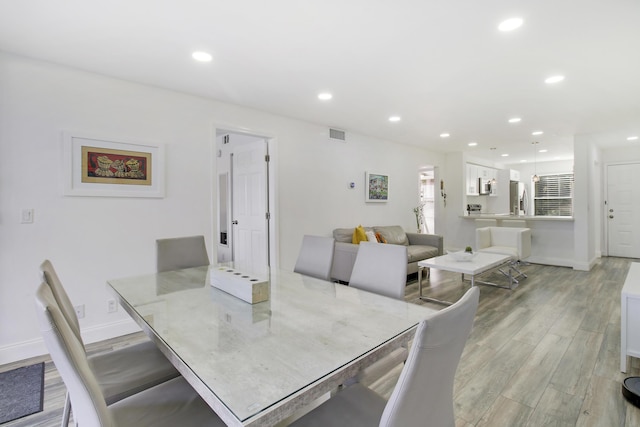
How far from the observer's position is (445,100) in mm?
3670

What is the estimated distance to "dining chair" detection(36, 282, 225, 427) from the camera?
81cm

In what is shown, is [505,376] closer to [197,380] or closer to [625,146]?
[197,380]

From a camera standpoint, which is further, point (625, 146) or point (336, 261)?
point (625, 146)

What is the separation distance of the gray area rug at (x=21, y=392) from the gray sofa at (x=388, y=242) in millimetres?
2508

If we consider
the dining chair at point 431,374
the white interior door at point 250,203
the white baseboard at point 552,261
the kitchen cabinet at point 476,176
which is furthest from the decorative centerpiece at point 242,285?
the kitchen cabinet at point 476,176

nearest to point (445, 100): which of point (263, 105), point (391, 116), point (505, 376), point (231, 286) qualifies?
point (391, 116)

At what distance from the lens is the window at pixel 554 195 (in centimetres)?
914

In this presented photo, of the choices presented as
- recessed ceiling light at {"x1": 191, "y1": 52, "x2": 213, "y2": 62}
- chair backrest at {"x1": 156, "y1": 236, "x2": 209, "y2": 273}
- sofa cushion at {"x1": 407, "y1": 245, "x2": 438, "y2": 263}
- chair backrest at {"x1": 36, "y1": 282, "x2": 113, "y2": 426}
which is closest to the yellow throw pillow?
sofa cushion at {"x1": 407, "y1": 245, "x2": 438, "y2": 263}

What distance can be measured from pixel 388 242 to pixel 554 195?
293 inches

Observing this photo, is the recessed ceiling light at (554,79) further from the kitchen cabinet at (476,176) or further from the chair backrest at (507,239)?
the kitchen cabinet at (476,176)

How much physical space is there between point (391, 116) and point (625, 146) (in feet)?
20.3

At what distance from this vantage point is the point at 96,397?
2.78 feet

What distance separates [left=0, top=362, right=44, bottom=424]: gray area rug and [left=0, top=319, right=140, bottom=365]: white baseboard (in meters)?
0.20

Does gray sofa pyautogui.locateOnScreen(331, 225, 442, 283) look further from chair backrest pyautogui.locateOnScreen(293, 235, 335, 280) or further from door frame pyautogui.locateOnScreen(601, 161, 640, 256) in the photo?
door frame pyautogui.locateOnScreen(601, 161, 640, 256)
